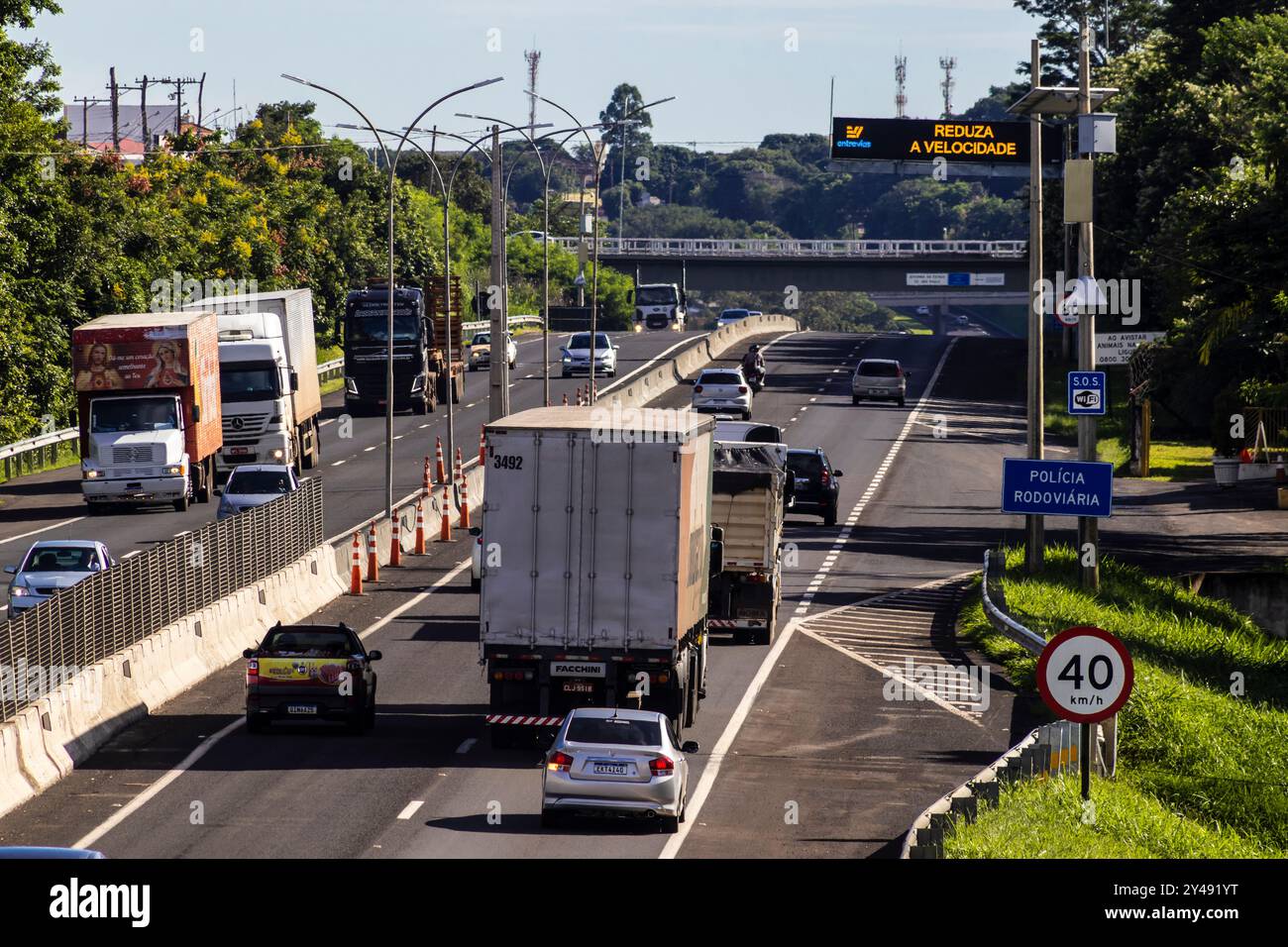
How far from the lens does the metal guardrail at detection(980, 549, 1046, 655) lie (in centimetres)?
3097

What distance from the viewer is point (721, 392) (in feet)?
225

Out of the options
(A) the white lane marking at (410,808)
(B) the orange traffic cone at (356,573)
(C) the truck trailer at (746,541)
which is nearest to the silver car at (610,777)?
(A) the white lane marking at (410,808)

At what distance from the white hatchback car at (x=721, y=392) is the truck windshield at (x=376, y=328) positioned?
10.2 metres

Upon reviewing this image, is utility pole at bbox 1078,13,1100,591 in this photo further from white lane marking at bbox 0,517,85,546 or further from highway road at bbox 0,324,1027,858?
white lane marking at bbox 0,517,85,546

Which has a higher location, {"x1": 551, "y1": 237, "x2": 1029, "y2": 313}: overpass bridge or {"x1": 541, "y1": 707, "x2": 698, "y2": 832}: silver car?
{"x1": 551, "y1": 237, "x2": 1029, "y2": 313}: overpass bridge

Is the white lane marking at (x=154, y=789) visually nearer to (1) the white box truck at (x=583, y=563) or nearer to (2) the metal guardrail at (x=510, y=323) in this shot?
(1) the white box truck at (x=583, y=563)

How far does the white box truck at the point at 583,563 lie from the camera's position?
24.4 meters

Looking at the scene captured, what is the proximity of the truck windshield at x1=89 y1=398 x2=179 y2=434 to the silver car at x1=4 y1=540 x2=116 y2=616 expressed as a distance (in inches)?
529

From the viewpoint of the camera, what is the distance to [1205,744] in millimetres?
25516

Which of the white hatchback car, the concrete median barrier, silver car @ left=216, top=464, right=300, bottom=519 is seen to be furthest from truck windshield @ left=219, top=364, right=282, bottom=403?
the white hatchback car

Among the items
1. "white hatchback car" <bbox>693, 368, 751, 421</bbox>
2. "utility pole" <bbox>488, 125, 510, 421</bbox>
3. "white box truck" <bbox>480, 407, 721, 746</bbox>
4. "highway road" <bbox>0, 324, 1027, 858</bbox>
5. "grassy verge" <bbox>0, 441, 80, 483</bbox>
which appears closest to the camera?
"highway road" <bbox>0, 324, 1027, 858</bbox>

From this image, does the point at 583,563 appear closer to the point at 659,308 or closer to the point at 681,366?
the point at 681,366

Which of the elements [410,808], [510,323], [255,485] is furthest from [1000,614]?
[510,323]
